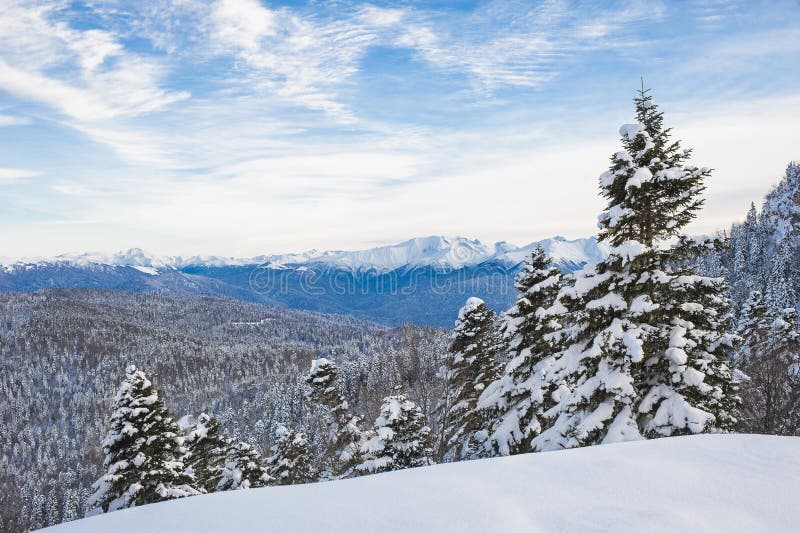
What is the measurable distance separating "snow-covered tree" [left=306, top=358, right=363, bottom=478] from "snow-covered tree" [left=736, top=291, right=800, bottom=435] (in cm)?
1721

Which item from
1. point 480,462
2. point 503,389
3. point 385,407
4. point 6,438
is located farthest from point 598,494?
point 6,438

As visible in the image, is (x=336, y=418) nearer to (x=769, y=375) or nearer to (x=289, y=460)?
(x=289, y=460)

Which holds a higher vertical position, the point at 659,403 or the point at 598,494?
the point at 598,494

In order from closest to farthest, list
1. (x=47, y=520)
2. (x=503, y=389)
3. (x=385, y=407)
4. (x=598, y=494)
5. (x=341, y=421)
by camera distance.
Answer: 1. (x=598, y=494)
2. (x=503, y=389)
3. (x=385, y=407)
4. (x=341, y=421)
5. (x=47, y=520)

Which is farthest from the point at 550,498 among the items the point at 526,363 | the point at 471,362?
the point at 471,362

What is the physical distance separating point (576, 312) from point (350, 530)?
9053 mm

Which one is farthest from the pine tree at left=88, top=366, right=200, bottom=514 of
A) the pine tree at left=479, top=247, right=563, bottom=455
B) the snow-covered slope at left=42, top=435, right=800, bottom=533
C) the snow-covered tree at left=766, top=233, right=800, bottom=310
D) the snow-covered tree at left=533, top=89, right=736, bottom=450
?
the snow-covered tree at left=766, top=233, right=800, bottom=310

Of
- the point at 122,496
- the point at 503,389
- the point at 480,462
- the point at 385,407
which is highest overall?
the point at 480,462

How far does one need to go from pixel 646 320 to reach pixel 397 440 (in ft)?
43.7

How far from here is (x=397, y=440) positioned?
19531mm

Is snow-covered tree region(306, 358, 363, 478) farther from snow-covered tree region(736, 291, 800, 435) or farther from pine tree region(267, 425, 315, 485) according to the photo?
snow-covered tree region(736, 291, 800, 435)

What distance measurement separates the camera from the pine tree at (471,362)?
18.1m

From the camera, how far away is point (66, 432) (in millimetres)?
189125

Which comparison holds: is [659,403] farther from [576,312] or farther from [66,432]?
[66,432]
